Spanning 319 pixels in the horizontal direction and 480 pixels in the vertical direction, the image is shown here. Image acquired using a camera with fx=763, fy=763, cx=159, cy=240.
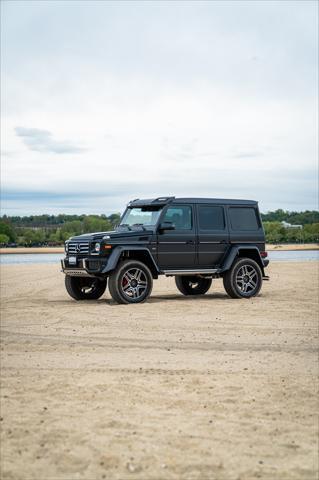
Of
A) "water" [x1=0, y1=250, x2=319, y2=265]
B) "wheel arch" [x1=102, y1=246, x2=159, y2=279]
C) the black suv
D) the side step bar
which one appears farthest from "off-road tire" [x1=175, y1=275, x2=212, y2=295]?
"water" [x1=0, y1=250, x2=319, y2=265]

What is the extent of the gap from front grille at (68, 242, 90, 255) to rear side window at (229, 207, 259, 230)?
3.54m

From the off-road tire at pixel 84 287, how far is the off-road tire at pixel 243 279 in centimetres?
276

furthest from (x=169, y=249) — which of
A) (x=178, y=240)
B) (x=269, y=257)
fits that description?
(x=269, y=257)

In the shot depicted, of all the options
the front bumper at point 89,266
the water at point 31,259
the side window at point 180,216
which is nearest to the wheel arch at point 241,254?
the side window at point 180,216

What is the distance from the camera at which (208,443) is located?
591cm

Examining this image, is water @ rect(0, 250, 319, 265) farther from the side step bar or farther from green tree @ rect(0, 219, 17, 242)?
green tree @ rect(0, 219, 17, 242)

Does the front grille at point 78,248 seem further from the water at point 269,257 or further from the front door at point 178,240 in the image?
the water at point 269,257

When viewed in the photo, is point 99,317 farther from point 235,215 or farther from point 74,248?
point 235,215

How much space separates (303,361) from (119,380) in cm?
251

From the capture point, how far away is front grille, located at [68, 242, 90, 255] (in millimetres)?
15502

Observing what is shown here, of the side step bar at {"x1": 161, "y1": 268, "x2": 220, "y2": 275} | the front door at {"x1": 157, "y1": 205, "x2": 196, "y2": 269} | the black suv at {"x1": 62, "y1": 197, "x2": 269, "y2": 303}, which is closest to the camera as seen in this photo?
the black suv at {"x1": 62, "y1": 197, "x2": 269, "y2": 303}

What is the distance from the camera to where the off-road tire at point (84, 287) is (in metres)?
16.8

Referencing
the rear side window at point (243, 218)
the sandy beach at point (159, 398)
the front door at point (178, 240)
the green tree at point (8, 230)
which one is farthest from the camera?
the green tree at point (8, 230)

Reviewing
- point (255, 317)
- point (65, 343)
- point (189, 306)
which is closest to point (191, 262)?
point (189, 306)
